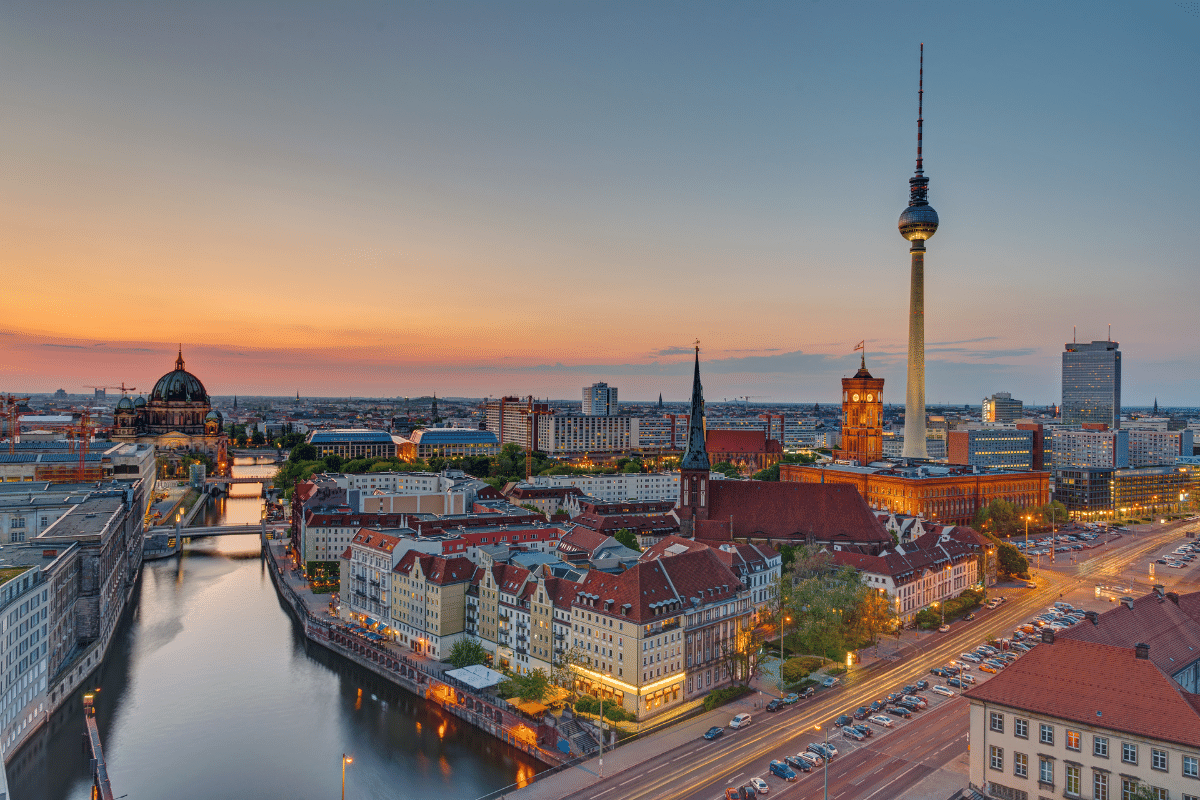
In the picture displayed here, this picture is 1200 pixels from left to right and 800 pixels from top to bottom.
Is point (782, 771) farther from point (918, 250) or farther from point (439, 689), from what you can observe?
point (918, 250)

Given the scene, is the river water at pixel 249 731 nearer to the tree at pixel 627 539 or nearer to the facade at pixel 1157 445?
the tree at pixel 627 539

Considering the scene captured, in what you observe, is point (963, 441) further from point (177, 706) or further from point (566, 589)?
point (177, 706)

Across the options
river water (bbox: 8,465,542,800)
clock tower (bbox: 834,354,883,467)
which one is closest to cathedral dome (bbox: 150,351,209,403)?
river water (bbox: 8,465,542,800)

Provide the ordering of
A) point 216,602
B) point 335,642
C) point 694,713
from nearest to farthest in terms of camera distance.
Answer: point 694,713, point 335,642, point 216,602

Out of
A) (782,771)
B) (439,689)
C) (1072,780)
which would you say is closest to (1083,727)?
(1072,780)

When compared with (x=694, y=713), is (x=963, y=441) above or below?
above

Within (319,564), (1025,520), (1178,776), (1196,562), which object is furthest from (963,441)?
(1178,776)
